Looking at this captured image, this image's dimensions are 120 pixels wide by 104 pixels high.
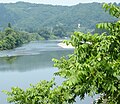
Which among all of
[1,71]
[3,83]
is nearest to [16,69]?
[1,71]

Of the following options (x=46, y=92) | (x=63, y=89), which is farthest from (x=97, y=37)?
(x=46, y=92)

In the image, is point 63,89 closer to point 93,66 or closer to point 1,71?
point 93,66

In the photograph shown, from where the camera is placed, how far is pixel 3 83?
107 feet

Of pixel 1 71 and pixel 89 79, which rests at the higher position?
pixel 89 79

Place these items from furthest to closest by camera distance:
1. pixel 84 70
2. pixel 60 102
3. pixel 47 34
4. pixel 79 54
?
pixel 47 34 < pixel 60 102 < pixel 79 54 < pixel 84 70

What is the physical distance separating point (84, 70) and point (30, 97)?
375 cm

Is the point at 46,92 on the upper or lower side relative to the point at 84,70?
lower

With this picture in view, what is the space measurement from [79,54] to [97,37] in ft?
1.24

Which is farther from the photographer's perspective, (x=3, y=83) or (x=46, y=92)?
(x=3, y=83)

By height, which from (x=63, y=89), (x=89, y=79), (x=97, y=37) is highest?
(x=97, y=37)

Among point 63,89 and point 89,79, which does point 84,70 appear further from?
point 63,89

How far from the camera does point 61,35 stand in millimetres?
157750

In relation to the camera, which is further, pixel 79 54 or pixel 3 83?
pixel 3 83

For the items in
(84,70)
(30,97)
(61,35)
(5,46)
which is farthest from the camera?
(61,35)
